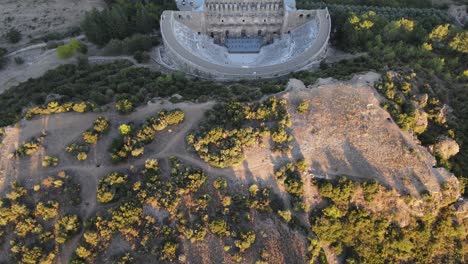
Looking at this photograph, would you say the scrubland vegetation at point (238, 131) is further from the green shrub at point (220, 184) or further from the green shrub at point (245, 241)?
the green shrub at point (245, 241)

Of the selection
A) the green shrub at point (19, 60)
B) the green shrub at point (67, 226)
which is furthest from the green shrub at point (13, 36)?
the green shrub at point (67, 226)

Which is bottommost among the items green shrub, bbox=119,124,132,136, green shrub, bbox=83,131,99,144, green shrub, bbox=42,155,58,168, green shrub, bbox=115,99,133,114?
green shrub, bbox=42,155,58,168

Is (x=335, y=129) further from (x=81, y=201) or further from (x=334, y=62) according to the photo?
(x=81, y=201)

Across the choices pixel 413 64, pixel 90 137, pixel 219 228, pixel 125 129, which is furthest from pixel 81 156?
pixel 413 64

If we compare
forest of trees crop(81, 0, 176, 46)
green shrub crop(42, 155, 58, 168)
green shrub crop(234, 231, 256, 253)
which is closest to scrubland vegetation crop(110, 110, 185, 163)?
green shrub crop(42, 155, 58, 168)

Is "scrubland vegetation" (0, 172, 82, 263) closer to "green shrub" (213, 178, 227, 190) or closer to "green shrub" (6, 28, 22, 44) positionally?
"green shrub" (213, 178, 227, 190)

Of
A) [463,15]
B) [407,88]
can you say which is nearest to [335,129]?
[407,88]

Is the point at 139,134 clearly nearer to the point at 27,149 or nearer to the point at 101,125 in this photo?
the point at 101,125

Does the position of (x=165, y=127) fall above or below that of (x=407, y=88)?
below
